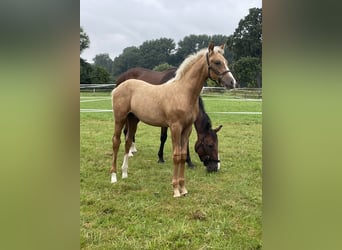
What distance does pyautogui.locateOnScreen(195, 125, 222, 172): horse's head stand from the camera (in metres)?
3.71

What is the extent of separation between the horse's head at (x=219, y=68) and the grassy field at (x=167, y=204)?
39 centimetres

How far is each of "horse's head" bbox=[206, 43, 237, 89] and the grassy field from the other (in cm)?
39

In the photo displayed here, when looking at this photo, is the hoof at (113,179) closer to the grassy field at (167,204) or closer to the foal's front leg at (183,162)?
the grassy field at (167,204)

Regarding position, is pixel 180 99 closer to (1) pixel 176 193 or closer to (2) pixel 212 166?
(1) pixel 176 193

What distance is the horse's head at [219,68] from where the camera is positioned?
102 inches

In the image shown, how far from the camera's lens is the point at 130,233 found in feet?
6.31

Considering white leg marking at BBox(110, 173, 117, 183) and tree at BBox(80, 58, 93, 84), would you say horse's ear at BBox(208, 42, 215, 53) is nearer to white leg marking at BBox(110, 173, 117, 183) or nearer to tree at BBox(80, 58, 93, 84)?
tree at BBox(80, 58, 93, 84)

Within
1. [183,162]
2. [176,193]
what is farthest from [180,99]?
[176,193]

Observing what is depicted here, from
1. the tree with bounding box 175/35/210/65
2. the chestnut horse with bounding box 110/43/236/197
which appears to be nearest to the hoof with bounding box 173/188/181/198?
the chestnut horse with bounding box 110/43/236/197

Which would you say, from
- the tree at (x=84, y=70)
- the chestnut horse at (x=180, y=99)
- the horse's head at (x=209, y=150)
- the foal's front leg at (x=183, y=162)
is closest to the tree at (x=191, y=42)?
the horse's head at (x=209, y=150)

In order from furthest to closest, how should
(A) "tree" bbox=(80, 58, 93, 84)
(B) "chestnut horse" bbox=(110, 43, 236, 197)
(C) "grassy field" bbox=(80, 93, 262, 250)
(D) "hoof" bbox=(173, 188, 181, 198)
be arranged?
(D) "hoof" bbox=(173, 188, 181, 198)
(B) "chestnut horse" bbox=(110, 43, 236, 197)
(C) "grassy field" bbox=(80, 93, 262, 250)
(A) "tree" bbox=(80, 58, 93, 84)

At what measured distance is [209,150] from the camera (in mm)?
3736
